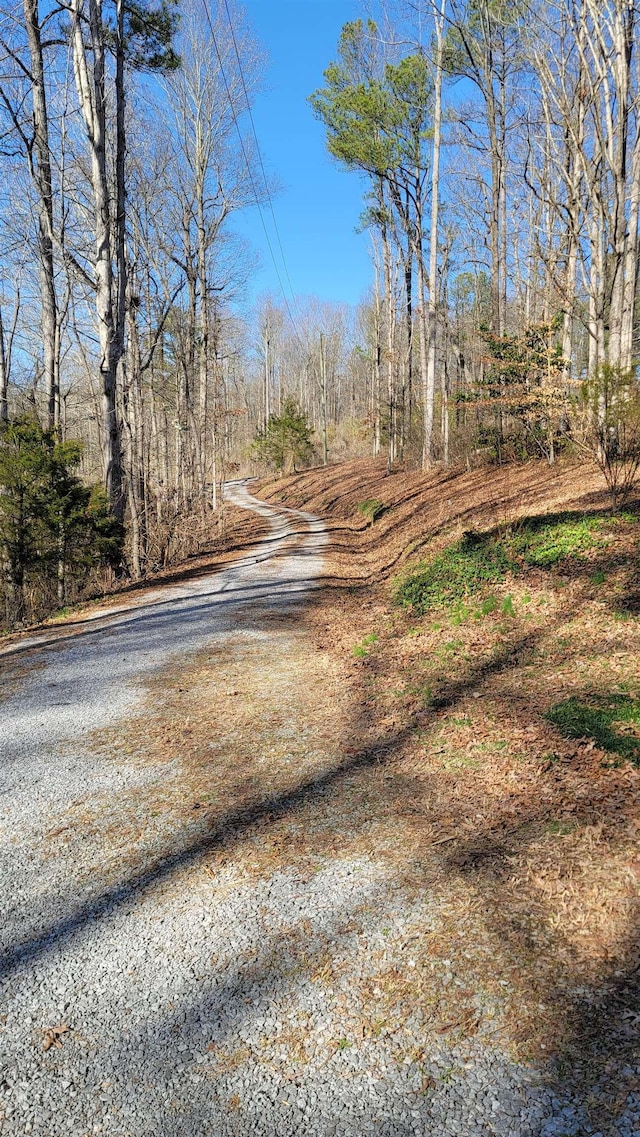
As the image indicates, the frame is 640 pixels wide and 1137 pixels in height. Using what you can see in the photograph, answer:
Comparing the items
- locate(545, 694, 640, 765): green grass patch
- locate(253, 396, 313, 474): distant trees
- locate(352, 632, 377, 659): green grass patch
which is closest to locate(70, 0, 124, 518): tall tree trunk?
locate(352, 632, 377, 659): green grass patch

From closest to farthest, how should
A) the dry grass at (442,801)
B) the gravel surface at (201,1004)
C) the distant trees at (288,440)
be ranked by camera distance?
the gravel surface at (201,1004) < the dry grass at (442,801) < the distant trees at (288,440)

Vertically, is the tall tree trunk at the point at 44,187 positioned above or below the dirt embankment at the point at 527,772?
above

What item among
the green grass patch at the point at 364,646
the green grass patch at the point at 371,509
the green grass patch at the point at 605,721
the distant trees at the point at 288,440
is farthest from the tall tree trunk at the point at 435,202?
the distant trees at the point at 288,440

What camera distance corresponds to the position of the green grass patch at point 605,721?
3799mm

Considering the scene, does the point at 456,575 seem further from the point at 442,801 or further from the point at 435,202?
the point at 435,202

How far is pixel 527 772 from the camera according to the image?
12.6ft

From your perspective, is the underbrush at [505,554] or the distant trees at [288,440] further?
the distant trees at [288,440]

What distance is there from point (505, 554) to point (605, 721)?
12.1ft

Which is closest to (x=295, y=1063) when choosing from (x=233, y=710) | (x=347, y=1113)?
(x=347, y=1113)

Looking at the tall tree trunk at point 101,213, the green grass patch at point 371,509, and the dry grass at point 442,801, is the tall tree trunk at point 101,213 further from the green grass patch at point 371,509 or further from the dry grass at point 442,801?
the green grass patch at point 371,509

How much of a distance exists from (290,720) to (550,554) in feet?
12.1

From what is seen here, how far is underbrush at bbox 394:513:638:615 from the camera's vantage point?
6.86 m

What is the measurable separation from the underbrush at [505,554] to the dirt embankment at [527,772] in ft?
0.15

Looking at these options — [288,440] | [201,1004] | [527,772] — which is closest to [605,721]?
[527,772]
